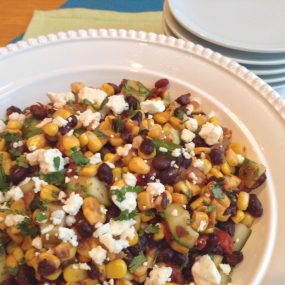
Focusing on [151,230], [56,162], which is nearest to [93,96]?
[56,162]

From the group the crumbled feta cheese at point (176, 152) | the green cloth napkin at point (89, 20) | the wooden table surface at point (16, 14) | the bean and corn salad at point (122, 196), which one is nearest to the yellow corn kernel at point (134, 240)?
the bean and corn salad at point (122, 196)

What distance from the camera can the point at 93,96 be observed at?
1.85 meters

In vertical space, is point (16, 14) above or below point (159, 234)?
below

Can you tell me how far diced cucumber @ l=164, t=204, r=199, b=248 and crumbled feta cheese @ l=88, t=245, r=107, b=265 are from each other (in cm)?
25

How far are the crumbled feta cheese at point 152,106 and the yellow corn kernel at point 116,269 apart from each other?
0.67 metres

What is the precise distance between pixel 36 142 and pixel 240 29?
3.91 feet

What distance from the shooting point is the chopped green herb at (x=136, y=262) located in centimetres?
141

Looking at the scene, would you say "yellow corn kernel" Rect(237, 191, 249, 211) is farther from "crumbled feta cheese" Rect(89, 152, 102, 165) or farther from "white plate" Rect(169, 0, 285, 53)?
"white plate" Rect(169, 0, 285, 53)

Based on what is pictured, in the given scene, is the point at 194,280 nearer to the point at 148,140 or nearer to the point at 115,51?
the point at 148,140

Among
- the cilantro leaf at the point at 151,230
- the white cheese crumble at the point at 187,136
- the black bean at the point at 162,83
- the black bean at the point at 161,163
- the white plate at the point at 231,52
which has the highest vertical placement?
the white plate at the point at 231,52

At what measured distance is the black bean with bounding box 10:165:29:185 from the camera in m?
1.54

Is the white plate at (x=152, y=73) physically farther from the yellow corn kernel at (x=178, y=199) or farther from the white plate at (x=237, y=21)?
the yellow corn kernel at (x=178, y=199)

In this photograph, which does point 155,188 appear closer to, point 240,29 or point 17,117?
point 17,117

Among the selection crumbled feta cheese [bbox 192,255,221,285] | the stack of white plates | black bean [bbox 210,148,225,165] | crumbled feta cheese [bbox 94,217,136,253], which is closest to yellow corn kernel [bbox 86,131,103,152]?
crumbled feta cheese [bbox 94,217,136,253]
